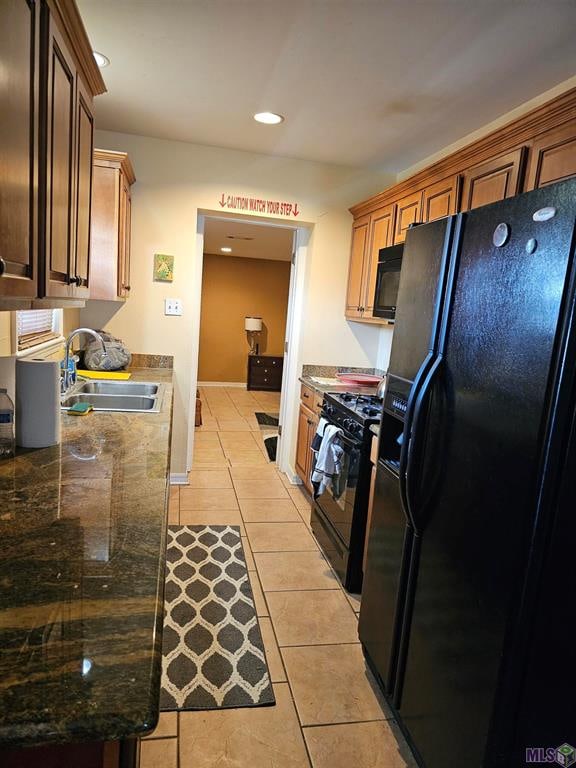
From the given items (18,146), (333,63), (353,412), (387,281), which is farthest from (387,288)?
(18,146)

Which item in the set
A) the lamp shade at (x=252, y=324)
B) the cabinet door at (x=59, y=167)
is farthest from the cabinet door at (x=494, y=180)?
the lamp shade at (x=252, y=324)

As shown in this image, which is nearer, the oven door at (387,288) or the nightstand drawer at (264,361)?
the oven door at (387,288)

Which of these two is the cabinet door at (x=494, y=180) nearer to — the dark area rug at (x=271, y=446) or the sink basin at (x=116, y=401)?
the sink basin at (x=116, y=401)

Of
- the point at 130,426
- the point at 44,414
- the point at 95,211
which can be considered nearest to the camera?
the point at 44,414

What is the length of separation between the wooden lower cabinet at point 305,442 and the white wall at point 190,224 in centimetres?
50

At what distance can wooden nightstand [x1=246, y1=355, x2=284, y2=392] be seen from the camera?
324 inches

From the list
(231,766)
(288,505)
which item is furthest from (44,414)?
(288,505)

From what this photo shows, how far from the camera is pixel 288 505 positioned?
142 inches

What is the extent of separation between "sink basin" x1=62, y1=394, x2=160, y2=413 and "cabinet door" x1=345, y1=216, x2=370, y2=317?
1.76 m

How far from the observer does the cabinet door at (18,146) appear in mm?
933

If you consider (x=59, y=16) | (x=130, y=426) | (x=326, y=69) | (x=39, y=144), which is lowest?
(x=130, y=426)

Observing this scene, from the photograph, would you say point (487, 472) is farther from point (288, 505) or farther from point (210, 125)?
point (210, 125)

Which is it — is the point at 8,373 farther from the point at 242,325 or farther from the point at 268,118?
the point at 242,325

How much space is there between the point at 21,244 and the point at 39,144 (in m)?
0.28
